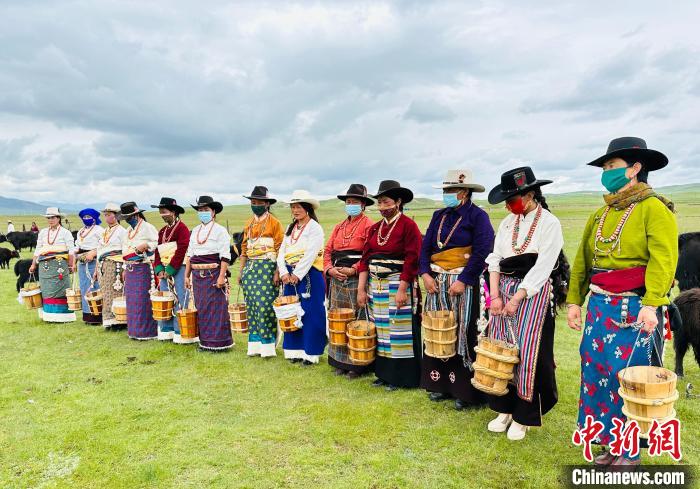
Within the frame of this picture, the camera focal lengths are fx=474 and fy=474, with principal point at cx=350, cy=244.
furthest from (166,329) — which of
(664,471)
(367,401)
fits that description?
(664,471)

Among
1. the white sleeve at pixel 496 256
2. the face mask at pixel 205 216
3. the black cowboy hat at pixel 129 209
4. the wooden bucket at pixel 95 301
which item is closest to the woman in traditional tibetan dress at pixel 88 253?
the wooden bucket at pixel 95 301

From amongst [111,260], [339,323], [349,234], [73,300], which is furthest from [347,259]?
[73,300]

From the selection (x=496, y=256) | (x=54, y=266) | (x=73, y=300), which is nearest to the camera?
(x=496, y=256)

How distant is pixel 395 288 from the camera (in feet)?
16.9

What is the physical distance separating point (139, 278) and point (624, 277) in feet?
23.1

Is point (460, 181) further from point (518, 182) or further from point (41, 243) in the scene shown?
point (41, 243)

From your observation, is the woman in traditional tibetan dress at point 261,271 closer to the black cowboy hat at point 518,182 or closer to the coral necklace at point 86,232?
the black cowboy hat at point 518,182

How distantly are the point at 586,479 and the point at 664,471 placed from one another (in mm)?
602

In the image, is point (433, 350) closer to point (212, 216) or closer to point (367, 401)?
point (367, 401)

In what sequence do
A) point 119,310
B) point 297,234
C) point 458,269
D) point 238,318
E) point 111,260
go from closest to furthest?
point 458,269, point 297,234, point 238,318, point 119,310, point 111,260

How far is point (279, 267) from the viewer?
244 inches

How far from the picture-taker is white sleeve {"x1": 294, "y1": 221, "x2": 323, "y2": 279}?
6.02 m

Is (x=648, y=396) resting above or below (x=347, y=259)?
below

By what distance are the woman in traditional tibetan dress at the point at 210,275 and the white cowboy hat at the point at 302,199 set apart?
128 cm
